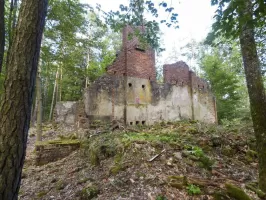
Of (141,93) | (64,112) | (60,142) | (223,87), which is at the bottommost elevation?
(60,142)

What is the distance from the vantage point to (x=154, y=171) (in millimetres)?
3662

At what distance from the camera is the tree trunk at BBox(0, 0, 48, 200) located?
6.74 feet

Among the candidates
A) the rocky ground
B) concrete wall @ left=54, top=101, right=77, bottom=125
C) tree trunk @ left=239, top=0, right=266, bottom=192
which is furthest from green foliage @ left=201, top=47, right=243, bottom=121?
tree trunk @ left=239, top=0, right=266, bottom=192

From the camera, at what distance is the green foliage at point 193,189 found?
10.4 feet

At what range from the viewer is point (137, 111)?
28.9 ft

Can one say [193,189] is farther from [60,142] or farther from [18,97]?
[60,142]

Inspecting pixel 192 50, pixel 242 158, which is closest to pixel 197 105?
pixel 242 158

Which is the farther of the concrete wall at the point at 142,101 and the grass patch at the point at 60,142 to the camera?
the concrete wall at the point at 142,101

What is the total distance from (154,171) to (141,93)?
5.65 meters

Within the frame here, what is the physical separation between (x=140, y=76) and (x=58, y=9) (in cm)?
437

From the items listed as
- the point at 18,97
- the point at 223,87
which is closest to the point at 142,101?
the point at 18,97

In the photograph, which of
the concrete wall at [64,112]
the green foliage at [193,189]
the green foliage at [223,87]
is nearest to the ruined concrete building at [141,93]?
the green foliage at [223,87]

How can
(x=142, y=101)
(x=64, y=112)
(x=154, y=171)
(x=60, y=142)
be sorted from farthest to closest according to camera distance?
(x=64, y=112) → (x=142, y=101) → (x=60, y=142) → (x=154, y=171)

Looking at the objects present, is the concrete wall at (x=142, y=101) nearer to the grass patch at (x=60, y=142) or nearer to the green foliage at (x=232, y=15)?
the grass patch at (x=60, y=142)
